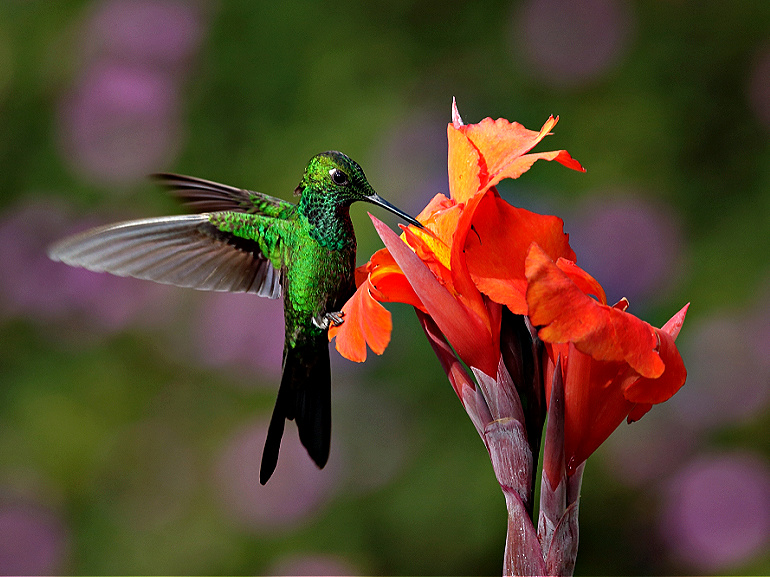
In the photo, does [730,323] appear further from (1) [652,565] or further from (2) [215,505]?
(2) [215,505]

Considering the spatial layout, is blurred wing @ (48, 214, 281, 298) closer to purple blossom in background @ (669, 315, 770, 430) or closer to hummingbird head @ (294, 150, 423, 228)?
hummingbird head @ (294, 150, 423, 228)

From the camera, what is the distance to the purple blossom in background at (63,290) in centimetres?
161

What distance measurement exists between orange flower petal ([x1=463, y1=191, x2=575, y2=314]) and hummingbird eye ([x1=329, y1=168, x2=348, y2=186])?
126mm

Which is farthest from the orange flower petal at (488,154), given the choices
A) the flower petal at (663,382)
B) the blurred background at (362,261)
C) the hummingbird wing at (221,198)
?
the blurred background at (362,261)

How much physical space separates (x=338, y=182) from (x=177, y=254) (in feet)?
0.80

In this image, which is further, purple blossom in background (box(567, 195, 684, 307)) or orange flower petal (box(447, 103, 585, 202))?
purple blossom in background (box(567, 195, 684, 307))

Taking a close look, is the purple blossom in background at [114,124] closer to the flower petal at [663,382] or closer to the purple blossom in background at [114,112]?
the purple blossom in background at [114,112]

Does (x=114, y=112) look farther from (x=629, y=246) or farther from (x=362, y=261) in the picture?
(x=629, y=246)

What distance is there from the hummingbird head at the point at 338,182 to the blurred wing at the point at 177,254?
0.47 ft

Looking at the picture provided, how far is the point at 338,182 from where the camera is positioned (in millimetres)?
569

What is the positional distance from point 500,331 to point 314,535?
104cm

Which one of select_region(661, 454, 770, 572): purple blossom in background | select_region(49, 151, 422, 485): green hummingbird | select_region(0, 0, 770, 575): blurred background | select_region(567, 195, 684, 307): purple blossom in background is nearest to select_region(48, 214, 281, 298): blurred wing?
select_region(49, 151, 422, 485): green hummingbird

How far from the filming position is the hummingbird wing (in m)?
0.73

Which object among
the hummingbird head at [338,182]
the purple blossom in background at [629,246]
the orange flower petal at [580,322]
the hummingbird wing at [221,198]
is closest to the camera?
the orange flower petal at [580,322]
